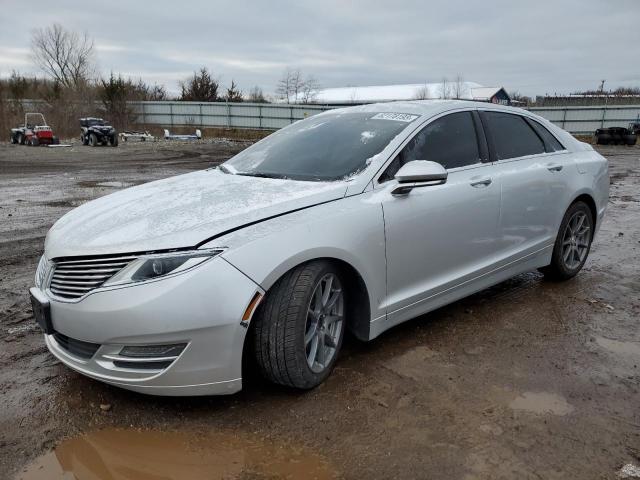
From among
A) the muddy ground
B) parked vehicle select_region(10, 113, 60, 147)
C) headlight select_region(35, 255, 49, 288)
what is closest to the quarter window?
the muddy ground

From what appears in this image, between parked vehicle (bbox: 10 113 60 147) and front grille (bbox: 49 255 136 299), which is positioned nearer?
front grille (bbox: 49 255 136 299)

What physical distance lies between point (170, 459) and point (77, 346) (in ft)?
2.47

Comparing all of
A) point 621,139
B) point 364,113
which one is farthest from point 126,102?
point 364,113

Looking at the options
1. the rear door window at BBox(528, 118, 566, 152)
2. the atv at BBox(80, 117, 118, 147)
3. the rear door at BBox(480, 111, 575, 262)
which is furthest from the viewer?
the atv at BBox(80, 117, 118, 147)

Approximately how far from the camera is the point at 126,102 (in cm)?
4222

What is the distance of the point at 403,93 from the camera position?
206 feet

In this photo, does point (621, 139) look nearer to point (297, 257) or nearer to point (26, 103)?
point (297, 257)

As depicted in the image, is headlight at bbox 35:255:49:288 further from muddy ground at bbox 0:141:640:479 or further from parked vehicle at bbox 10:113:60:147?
parked vehicle at bbox 10:113:60:147

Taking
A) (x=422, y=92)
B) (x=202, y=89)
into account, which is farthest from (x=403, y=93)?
(x=202, y=89)

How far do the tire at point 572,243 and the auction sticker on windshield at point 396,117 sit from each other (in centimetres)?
190

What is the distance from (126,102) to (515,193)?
1701 inches

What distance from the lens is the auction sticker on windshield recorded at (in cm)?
363

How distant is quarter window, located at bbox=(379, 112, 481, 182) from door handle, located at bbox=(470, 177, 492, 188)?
0.15 m

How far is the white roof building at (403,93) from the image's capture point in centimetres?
5522
